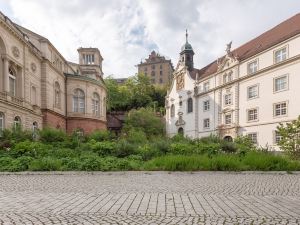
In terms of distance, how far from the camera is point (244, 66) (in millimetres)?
38531

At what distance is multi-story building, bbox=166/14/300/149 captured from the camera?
31531 millimetres

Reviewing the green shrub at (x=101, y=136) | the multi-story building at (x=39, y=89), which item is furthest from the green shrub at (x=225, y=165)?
the multi-story building at (x=39, y=89)

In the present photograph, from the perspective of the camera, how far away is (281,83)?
32531 millimetres

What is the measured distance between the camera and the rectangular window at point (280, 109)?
31.9 m

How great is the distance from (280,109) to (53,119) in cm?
2672

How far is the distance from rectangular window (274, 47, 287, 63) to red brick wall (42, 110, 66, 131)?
83.7 feet

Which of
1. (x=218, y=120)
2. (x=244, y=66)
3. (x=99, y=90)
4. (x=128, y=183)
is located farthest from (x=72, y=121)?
(x=128, y=183)

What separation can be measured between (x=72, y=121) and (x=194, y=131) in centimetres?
2013

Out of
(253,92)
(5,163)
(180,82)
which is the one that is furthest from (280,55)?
(5,163)

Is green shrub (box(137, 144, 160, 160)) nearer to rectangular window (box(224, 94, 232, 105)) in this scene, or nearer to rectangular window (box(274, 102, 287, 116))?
rectangular window (box(274, 102, 287, 116))

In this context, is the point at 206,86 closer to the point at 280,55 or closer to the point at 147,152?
the point at 280,55

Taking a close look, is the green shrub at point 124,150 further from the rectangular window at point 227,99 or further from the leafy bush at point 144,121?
the leafy bush at point 144,121

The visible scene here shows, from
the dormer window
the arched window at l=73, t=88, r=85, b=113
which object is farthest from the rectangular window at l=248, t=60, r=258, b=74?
the dormer window

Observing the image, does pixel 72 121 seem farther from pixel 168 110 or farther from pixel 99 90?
pixel 168 110
